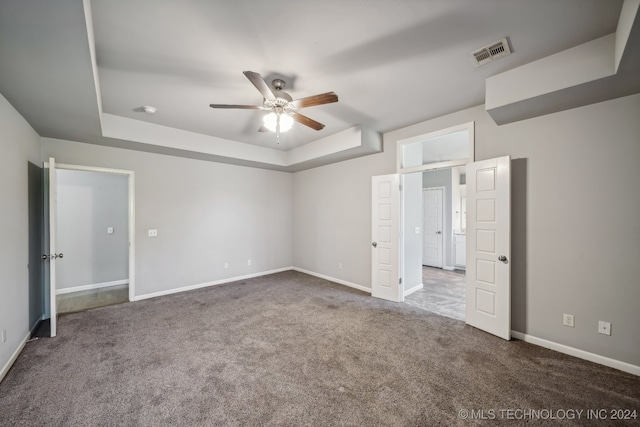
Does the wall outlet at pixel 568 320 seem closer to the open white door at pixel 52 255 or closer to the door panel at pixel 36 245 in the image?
the open white door at pixel 52 255

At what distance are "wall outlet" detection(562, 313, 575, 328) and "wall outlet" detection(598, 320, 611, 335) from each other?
187 millimetres

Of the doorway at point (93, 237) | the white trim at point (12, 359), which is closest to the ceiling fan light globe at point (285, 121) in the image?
the doorway at point (93, 237)

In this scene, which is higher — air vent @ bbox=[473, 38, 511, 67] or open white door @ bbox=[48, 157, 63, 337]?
air vent @ bbox=[473, 38, 511, 67]

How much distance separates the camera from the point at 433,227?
6.90 metres

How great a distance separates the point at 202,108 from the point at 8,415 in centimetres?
336

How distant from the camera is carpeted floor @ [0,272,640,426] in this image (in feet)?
5.88

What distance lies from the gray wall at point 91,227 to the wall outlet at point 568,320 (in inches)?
283

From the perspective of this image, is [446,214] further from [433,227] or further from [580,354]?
[580,354]

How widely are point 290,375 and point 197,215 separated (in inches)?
146

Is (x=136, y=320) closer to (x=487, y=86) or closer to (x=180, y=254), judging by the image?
(x=180, y=254)

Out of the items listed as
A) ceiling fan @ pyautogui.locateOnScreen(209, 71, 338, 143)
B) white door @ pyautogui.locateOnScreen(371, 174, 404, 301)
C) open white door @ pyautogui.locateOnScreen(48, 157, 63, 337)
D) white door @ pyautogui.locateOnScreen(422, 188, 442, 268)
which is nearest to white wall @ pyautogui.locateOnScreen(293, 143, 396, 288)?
white door @ pyautogui.locateOnScreen(371, 174, 404, 301)

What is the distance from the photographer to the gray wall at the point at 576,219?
88.9 inches

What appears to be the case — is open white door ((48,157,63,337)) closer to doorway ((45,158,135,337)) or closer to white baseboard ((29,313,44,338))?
white baseboard ((29,313,44,338))

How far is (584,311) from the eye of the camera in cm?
246
